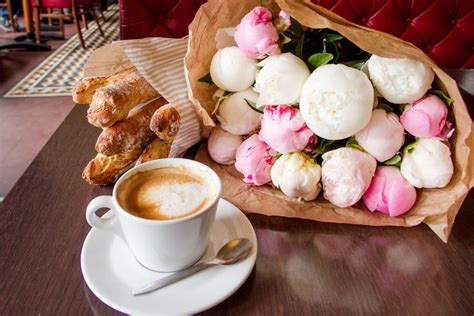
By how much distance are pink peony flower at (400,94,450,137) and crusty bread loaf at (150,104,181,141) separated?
0.31m

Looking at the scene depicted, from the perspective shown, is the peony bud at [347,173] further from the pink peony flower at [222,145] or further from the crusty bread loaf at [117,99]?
the crusty bread loaf at [117,99]

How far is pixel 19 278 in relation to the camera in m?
0.44

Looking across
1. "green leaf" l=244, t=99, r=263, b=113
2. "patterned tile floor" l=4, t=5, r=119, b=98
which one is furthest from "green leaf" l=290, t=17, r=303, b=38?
"patterned tile floor" l=4, t=5, r=119, b=98

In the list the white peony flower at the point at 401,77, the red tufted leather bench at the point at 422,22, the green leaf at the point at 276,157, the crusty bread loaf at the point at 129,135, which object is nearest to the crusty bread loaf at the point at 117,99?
the crusty bread loaf at the point at 129,135

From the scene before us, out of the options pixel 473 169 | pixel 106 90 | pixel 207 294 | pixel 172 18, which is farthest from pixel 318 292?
pixel 172 18

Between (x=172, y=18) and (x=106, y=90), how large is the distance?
810 mm

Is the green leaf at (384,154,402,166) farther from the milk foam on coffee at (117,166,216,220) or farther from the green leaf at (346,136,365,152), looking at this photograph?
the milk foam on coffee at (117,166,216,220)

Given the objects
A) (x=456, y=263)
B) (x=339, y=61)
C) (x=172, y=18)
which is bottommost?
(x=172, y=18)

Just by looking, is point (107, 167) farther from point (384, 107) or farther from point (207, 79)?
point (384, 107)

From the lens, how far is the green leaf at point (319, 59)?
49 centimetres

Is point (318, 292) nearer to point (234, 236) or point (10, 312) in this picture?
point (234, 236)

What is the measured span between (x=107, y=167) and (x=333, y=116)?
32 cm

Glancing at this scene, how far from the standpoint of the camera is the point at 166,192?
1.51 feet

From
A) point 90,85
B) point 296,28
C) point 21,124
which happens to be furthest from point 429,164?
point 21,124
